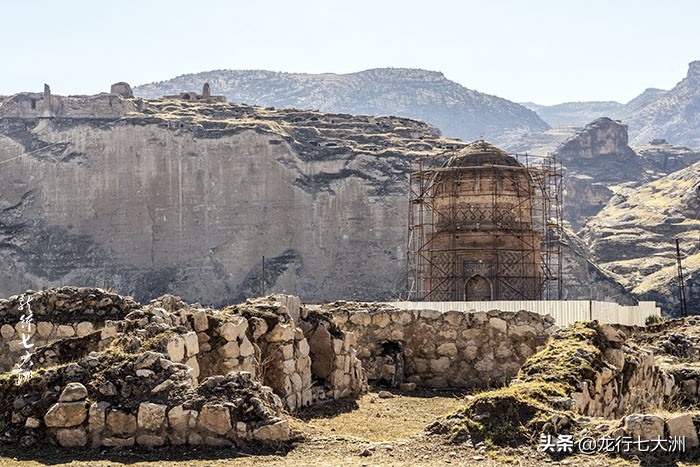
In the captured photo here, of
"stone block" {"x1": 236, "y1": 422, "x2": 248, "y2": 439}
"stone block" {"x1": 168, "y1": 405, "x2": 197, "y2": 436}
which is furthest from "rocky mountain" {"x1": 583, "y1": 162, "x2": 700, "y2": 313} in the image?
"stone block" {"x1": 168, "y1": 405, "x2": 197, "y2": 436}

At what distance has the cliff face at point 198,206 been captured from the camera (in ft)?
235

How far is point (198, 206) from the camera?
7500cm

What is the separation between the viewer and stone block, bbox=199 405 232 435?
645 cm

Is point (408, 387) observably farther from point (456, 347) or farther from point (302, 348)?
point (302, 348)

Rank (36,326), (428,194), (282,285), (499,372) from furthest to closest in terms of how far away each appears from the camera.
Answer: (282,285), (428,194), (499,372), (36,326)

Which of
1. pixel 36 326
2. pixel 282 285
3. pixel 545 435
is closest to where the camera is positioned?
pixel 545 435

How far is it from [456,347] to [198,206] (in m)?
63.7

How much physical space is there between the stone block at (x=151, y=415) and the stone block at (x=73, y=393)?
444mm

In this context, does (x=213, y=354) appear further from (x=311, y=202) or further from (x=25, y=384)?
(x=311, y=202)

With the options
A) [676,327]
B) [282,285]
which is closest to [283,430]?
[676,327]

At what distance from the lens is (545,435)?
6.13 m

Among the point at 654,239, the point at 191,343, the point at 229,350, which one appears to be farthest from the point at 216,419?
the point at 654,239

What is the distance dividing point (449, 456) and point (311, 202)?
221 ft

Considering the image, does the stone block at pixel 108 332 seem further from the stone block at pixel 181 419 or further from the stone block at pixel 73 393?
the stone block at pixel 181 419
